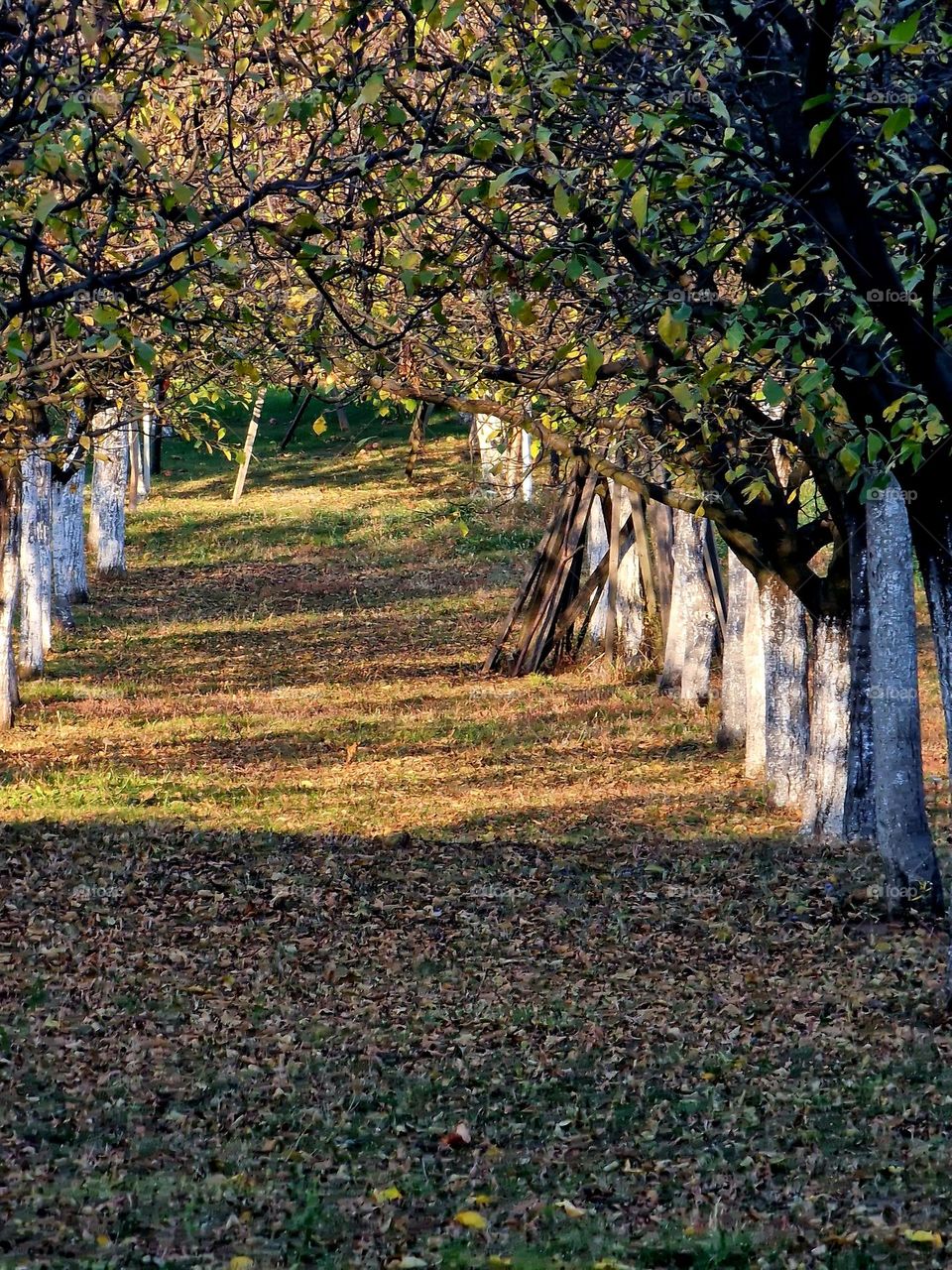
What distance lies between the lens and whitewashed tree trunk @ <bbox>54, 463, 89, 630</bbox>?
94.0 feet

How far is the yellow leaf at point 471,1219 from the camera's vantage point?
624cm

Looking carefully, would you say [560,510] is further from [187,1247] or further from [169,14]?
[187,1247]

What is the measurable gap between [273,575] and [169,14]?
96.8ft

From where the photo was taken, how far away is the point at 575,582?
25.3 meters

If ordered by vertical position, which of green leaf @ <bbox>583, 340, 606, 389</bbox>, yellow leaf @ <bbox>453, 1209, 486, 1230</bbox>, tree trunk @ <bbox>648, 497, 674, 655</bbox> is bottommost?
yellow leaf @ <bbox>453, 1209, 486, 1230</bbox>

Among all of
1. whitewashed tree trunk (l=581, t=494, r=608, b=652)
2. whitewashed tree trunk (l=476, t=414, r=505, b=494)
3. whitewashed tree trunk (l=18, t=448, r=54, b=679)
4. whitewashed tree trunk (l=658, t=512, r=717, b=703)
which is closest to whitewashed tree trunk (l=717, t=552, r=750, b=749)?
whitewashed tree trunk (l=658, t=512, r=717, b=703)

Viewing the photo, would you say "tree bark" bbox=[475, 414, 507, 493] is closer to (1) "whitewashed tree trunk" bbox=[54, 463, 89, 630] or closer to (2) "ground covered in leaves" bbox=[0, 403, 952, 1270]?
(2) "ground covered in leaves" bbox=[0, 403, 952, 1270]

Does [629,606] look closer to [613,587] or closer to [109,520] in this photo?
[613,587]

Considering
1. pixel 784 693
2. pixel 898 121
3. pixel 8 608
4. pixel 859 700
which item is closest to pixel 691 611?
pixel 784 693

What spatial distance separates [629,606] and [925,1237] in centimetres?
1823

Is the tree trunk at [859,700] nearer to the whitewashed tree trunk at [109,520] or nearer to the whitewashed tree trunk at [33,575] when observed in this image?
the whitewashed tree trunk at [33,575]

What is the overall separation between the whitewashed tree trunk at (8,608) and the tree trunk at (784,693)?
32.9ft

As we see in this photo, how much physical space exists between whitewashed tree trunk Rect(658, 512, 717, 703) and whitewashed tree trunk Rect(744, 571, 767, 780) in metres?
Answer: 3.47

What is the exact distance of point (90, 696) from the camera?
22.2 meters
